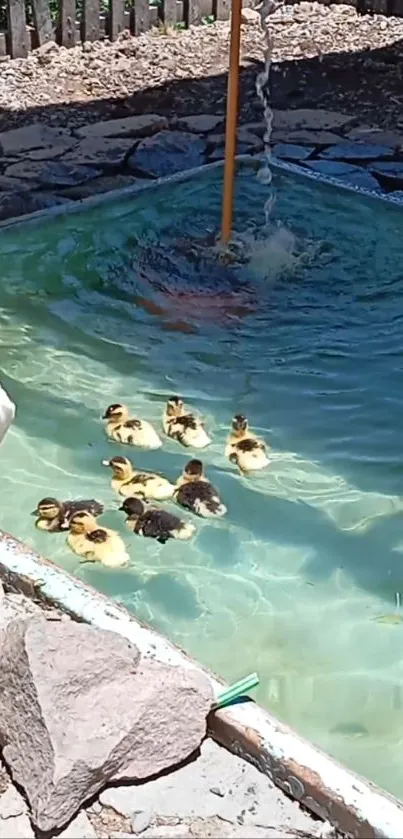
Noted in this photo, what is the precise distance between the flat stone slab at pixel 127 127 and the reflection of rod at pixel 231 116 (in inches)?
82.6

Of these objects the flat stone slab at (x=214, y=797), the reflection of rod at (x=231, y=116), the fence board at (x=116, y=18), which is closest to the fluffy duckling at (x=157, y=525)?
the flat stone slab at (x=214, y=797)

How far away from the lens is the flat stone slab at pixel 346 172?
7133 millimetres

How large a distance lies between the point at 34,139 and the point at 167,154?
2.73 feet

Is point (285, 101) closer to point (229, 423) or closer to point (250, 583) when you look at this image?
point (229, 423)

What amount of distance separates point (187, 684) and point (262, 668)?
65cm

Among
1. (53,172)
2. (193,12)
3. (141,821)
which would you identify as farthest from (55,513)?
(193,12)

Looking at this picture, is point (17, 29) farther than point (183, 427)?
Yes

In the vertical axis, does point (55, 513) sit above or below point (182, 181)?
below

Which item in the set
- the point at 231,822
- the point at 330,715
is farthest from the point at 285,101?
the point at 231,822

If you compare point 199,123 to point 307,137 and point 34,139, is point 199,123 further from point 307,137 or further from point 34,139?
point 34,139

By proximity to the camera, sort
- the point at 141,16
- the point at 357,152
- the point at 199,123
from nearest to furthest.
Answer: the point at 357,152 < the point at 199,123 < the point at 141,16

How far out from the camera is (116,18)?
967cm

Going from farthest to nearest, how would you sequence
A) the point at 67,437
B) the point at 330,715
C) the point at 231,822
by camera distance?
1. the point at 67,437
2. the point at 330,715
3. the point at 231,822

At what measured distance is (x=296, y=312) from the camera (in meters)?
5.59
